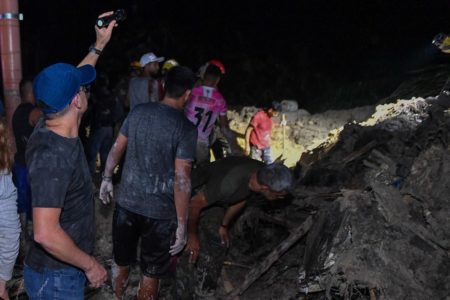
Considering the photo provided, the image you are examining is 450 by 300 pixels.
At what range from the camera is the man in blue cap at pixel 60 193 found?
2.19 m

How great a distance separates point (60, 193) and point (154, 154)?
1477 mm

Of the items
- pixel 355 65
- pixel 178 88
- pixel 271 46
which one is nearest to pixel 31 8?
pixel 271 46

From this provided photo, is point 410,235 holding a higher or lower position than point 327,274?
higher

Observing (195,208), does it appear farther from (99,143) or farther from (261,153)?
(261,153)

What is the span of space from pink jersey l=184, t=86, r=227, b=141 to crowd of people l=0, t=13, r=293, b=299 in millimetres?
13

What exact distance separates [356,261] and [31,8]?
22287 millimetres

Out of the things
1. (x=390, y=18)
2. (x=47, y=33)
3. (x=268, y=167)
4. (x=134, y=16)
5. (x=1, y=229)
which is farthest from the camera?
(x=134, y=16)

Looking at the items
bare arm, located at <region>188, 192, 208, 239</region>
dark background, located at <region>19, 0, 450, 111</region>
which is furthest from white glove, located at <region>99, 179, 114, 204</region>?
dark background, located at <region>19, 0, 450, 111</region>

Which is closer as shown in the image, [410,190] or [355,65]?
[410,190]

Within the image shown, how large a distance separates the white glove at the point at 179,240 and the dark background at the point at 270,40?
47.1 feet

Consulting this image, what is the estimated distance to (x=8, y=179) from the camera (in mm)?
2830

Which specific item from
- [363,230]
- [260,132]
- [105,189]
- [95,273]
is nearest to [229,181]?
[105,189]

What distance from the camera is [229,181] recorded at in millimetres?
4164

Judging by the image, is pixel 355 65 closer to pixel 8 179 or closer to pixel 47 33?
pixel 47 33
